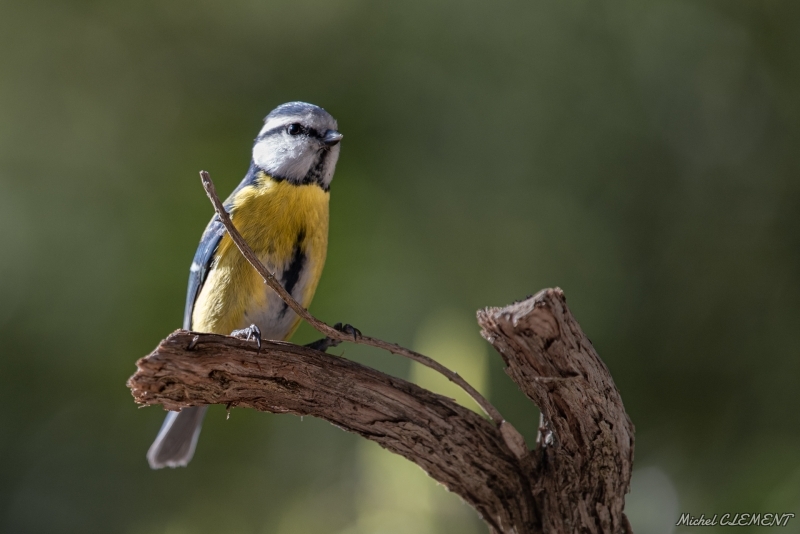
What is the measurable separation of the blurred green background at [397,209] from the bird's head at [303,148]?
47 cm

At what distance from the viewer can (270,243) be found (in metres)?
1.31

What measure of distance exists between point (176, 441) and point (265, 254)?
0.53m

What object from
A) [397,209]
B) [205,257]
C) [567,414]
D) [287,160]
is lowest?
[567,414]

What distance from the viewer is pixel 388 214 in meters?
1.99

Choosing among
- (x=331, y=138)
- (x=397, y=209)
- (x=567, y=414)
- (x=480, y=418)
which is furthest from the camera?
(x=397, y=209)

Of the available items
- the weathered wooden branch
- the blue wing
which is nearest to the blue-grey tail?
the blue wing

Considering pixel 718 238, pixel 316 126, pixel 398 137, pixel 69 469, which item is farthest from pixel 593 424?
pixel 69 469

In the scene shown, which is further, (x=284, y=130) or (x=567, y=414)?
(x=284, y=130)

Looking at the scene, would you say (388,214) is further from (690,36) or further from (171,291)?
(690,36)

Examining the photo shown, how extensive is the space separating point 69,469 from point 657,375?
1635 mm

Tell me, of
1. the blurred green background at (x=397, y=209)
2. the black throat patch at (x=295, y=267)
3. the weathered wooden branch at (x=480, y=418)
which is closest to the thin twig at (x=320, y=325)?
the weathered wooden branch at (x=480, y=418)

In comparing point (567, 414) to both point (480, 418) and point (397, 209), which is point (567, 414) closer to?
point (480, 418)

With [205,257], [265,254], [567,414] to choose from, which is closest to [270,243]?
[265,254]

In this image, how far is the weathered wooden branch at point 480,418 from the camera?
93cm
